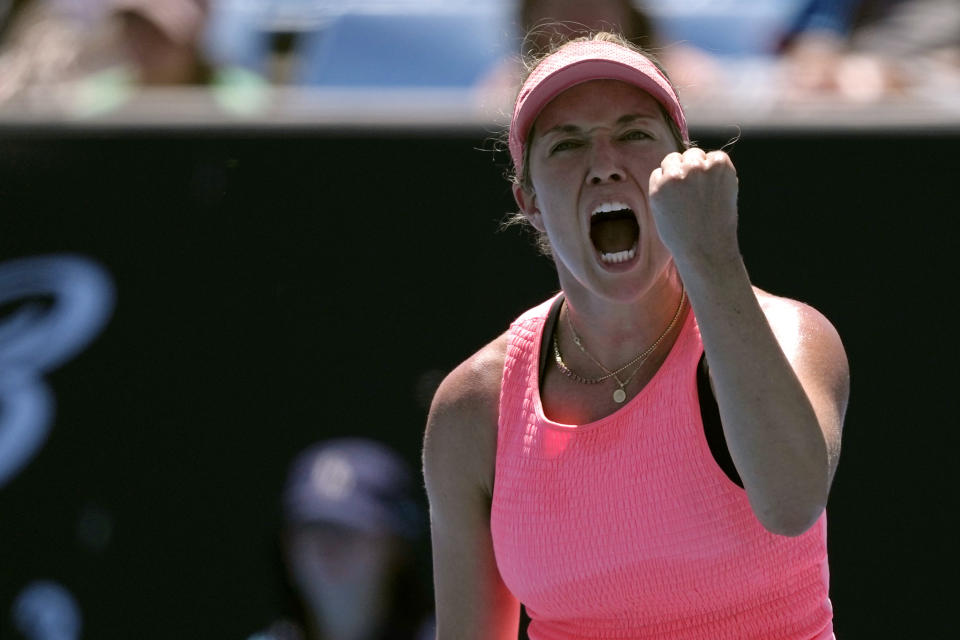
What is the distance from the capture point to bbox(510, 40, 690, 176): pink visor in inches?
75.1

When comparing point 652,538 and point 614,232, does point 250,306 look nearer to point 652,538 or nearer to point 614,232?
point 614,232

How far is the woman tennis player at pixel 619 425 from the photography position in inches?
70.9

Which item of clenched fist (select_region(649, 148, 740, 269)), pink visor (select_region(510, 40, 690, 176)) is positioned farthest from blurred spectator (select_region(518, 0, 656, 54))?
clenched fist (select_region(649, 148, 740, 269))

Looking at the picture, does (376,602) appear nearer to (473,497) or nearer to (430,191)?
(430,191)

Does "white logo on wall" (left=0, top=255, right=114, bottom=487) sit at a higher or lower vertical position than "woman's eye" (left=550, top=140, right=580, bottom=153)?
lower

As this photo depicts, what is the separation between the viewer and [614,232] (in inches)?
78.3

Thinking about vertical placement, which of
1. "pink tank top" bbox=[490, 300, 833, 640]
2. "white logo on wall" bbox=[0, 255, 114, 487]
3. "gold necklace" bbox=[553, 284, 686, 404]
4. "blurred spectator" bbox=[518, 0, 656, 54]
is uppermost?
"blurred spectator" bbox=[518, 0, 656, 54]

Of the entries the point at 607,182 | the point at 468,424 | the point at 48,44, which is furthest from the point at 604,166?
the point at 48,44

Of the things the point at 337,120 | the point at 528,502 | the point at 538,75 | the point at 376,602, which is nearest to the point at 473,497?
the point at 528,502

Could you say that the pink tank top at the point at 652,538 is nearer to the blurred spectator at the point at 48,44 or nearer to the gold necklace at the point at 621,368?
the gold necklace at the point at 621,368

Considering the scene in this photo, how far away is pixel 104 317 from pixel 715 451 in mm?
2025

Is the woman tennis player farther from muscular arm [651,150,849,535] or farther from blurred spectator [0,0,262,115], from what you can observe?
blurred spectator [0,0,262,115]

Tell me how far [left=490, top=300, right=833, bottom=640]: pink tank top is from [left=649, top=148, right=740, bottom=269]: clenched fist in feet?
1.03

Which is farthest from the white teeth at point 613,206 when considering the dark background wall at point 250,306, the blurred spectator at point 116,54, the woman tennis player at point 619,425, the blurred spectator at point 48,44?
the blurred spectator at point 48,44
